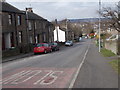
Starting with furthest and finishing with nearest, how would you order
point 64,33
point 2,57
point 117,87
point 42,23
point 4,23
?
point 64,33, point 42,23, point 4,23, point 2,57, point 117,87

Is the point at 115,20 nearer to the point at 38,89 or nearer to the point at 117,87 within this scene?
the point at 117,87

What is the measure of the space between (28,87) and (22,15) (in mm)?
30911

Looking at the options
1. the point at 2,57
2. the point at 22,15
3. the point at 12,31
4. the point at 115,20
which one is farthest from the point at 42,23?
the point at 115,20

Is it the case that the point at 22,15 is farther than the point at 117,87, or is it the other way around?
the point at 22,15

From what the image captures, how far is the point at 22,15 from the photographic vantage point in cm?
3891

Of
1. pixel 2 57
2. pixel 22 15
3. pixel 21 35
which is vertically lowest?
pixel 2 57

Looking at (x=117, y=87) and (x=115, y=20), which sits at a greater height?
(x=115, y=20)

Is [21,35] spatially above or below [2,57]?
above

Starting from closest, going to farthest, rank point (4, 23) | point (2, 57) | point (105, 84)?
1. point (105, 84)
2. point (2, 57)
3. point (4, 23)

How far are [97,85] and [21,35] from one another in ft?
101

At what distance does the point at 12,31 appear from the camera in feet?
116

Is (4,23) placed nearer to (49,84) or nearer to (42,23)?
(42,23)

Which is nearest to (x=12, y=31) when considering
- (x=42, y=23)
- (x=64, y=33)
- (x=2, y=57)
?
(x=2, y=57)

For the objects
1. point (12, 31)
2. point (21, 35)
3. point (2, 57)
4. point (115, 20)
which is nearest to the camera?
point (115, 20)
